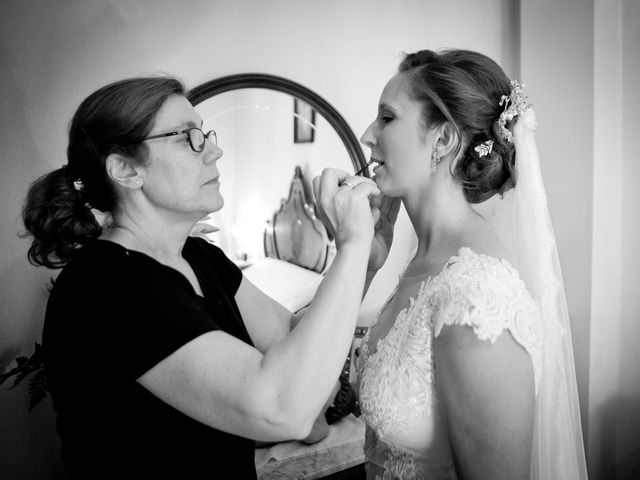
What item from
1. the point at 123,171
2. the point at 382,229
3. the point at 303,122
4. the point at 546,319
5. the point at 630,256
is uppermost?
the point at 303,122

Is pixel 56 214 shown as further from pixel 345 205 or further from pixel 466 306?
pixel 466 306

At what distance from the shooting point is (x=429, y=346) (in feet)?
3.18

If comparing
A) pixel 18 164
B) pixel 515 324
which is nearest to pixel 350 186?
pixel 515 324

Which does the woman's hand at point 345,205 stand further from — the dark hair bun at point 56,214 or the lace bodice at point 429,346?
the dark hair bun at point 56,214

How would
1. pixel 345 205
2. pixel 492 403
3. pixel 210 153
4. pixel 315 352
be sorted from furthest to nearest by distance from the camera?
1. pixel 210 153
2. pixel 345 205
3. pixel 492 403
4. pixel 315 352

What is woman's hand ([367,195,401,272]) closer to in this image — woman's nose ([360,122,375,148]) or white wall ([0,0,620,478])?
woman's nose ([360,122,375,148])

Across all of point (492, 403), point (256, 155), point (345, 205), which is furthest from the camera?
point (256, 155)

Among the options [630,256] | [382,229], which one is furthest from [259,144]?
[630,256]

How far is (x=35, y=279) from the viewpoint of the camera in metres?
1.65

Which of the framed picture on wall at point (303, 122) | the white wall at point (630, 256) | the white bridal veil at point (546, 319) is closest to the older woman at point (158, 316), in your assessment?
the white bridal veil at point (546, 319)

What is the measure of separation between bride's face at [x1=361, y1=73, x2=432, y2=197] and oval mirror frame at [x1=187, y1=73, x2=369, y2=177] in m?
0.81

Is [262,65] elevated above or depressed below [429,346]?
above

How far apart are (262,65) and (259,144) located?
0.35 meters

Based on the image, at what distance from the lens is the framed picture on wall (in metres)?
1.96
